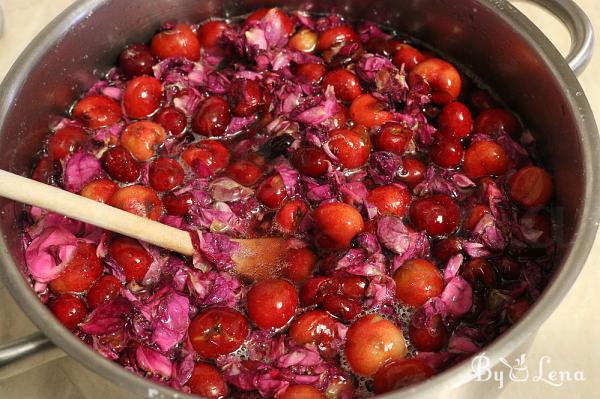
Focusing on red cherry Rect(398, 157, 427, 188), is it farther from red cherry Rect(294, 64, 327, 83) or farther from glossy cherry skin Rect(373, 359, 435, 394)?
glossy cherry skin Rect(373, 359, 435, 394)

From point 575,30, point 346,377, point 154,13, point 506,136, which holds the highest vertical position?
point 575,30

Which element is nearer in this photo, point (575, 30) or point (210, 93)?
point (575, 30)

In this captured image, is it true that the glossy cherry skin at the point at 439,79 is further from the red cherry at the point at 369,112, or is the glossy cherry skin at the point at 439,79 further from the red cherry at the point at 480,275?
the red cherry at the point at 480,275

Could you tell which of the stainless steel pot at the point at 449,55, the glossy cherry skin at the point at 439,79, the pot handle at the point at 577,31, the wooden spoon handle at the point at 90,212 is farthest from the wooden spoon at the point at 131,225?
the pot handle at the point at 577,31

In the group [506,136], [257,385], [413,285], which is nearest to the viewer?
[257,385]

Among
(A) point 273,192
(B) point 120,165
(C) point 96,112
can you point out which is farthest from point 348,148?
(C) point 96,112

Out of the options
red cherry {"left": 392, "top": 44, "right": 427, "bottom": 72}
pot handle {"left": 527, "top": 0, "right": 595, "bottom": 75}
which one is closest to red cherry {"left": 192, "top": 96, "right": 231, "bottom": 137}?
red cherry {"left": 392, "top": 44, "right": 427, "bottom": 72}

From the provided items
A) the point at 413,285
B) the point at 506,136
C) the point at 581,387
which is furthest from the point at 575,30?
the point at 581,387

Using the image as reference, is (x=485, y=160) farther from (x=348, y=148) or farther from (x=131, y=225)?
(x=131, y=225)

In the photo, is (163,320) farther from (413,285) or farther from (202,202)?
(413,285)
